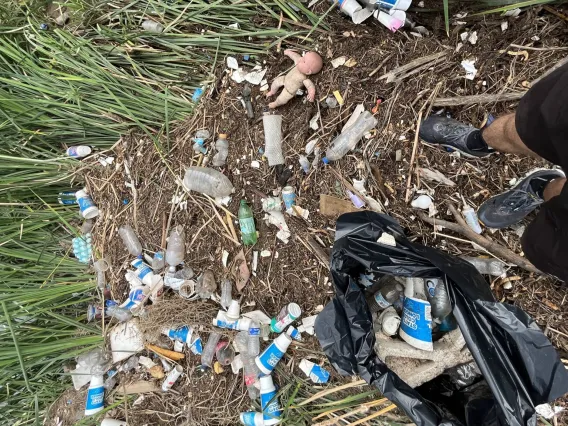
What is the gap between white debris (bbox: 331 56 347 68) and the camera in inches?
69.7

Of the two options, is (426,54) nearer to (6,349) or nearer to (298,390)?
(298,390)

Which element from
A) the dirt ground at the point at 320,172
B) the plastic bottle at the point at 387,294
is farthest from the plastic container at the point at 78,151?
the plastic bottle at the point at 387,294

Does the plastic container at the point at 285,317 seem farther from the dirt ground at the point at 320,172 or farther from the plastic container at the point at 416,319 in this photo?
the plastic container at the point at 416,319

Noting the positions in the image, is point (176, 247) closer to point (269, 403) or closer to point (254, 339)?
point (254, 339)

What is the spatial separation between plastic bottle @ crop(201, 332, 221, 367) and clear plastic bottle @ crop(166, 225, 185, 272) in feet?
1.43

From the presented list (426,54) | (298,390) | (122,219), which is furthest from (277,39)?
(298,390)

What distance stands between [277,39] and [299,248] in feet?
3.47

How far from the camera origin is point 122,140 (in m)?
2.33

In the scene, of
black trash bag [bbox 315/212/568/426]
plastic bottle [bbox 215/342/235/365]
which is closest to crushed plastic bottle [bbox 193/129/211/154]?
black trash bag [bbox 315/212/568/426]

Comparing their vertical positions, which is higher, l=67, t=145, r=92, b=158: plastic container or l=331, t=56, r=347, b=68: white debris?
l=331, t=56, r=347, b=68: white debris

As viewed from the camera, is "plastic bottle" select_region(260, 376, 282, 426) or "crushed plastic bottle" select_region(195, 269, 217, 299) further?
"crushed plastic bottle" select_region(195, 269, 217, 299)

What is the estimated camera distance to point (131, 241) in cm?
226

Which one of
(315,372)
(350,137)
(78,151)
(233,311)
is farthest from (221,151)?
(315,372)

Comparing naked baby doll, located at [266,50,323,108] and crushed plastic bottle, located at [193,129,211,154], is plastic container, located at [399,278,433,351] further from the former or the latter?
crushed plastic bottle, located at [193,129,211,154]
